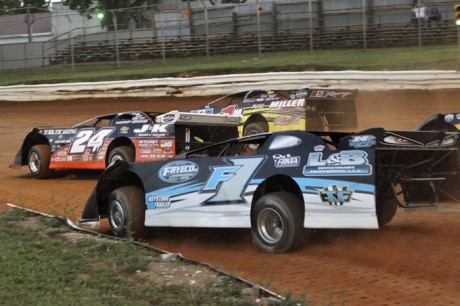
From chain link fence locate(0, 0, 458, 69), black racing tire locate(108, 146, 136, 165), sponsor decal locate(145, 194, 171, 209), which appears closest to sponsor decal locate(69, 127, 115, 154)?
black racing tire locate(108, 146, 136, 165)

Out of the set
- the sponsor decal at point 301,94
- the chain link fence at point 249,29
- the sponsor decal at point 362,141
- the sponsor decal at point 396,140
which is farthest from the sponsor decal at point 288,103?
the chain link fence at point 249,29

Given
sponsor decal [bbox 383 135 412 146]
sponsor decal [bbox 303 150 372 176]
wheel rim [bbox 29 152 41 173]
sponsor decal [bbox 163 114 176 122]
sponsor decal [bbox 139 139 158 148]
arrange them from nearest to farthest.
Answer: sponsor decal [bbox 303 150 372 176], sponsor decal [bbox 383 135 412 146], sponsor decal [bbox 163 114 176 122], sponsor decal [bbox 139 139 158 148], wheel rim [bbox 29 152 41 173]

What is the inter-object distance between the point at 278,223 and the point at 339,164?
105 centimetres

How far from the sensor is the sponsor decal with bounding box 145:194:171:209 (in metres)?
8.92

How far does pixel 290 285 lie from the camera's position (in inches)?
270

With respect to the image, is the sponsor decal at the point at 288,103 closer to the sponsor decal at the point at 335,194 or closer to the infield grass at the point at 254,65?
the infield grass at the point at 254,65

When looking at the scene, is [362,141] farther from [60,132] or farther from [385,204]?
[60,132]

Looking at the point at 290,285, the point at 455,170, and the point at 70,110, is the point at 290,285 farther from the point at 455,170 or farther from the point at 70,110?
the point at 70,110

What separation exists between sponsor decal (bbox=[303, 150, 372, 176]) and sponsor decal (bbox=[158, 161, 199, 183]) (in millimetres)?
1532

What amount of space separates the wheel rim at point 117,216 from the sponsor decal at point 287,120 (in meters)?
7.26

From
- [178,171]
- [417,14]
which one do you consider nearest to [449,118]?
[178,171]

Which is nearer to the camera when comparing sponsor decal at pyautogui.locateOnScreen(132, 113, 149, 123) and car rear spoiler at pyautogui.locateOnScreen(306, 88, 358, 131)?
sponsor decal at pyautogui.locateOnScreen(132, 113, 149, 123)

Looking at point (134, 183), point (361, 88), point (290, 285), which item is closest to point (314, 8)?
point (361, 88)

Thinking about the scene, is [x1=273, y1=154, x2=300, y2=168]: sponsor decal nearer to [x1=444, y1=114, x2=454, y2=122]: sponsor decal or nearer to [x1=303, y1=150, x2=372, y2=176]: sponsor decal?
[x1=303, y1=150, x2=372, y2=176]: sponsor decal
